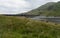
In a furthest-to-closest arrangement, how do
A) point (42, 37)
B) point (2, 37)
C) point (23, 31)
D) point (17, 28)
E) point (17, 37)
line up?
point (17, 28) < point (23, 31) < point (42, 37) < point (17, 37) < point (2, 37)

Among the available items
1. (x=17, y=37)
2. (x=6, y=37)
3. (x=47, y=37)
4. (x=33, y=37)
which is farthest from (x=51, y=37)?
(x=6, y=37)

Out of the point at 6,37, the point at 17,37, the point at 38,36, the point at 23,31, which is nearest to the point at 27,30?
the point at 23,31

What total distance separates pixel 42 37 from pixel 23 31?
4.27 metres

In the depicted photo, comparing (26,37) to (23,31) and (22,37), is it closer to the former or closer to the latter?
(22,37)

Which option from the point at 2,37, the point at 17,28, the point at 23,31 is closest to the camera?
the point at 2,37

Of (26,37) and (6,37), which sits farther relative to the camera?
(26,37)

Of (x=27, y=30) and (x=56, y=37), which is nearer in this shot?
(x=56, y=37)

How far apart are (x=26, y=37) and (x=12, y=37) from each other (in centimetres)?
180

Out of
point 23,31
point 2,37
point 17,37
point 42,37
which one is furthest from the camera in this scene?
point 23,31

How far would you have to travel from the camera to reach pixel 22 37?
58.4 feet

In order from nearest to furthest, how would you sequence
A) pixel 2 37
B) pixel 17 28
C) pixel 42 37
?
1. pixel 2 37
2. pixel 42 37
3. pixel 17 28

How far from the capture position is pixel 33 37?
17.9 meters

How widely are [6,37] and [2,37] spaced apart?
32 cm

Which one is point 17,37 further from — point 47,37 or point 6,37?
point 47,37
